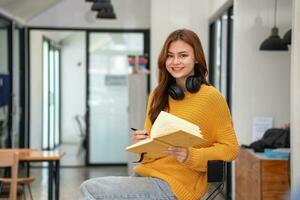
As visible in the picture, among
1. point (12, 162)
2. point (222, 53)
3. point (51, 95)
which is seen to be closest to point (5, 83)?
point (51, 95)

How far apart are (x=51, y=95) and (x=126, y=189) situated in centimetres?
823

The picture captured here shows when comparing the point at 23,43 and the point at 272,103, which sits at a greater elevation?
the point at 23,43

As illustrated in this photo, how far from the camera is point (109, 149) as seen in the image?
8.67 meters

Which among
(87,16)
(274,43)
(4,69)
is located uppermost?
(87,16)

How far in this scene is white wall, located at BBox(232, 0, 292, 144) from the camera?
5.16m

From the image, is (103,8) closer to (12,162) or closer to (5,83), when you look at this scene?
(5,83)

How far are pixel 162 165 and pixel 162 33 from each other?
5.59 m

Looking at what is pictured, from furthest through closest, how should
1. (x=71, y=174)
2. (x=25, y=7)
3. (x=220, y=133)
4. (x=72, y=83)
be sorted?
(x=72, y=83), (x=71, y=174), (x=25, y=7), (x=220, y=133)

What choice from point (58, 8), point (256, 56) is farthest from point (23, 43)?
point (256, 56)

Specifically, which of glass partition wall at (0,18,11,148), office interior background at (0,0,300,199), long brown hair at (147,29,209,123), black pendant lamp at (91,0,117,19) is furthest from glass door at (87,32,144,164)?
long brown hair at (147,29,209,123)

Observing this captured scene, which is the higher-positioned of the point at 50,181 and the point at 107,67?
the point at 107,67

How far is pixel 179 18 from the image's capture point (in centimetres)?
750

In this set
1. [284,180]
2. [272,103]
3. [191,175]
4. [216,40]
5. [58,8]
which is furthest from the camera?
[58,8]

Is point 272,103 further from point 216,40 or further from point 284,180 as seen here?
point 216,40
